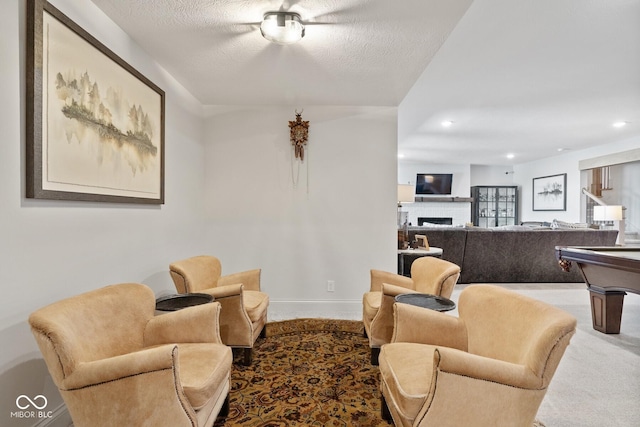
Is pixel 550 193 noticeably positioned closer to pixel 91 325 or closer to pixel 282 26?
pixel 282 26

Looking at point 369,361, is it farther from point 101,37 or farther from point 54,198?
point 101,37

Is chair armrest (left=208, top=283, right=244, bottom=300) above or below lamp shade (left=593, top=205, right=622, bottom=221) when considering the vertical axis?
below

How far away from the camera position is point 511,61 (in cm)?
321

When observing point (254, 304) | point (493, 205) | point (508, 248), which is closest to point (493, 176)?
point (493, 205)

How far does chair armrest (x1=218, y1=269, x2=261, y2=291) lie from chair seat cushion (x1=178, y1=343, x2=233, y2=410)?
1.19m

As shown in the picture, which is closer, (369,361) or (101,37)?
(101,37)

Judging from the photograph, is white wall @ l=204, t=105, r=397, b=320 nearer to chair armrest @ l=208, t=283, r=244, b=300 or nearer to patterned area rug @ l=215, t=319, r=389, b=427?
patterned area rug @ l=215, t=319, r=389, b=427

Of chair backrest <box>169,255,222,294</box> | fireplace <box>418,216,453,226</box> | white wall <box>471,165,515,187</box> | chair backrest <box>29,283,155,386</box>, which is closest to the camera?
chair backrest <box>29,283,155,386</box>

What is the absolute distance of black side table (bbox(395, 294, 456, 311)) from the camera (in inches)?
84.4

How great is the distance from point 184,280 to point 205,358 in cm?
105

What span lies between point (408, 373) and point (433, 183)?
8822 mm

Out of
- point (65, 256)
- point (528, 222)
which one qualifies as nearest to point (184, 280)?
point (65, 256)

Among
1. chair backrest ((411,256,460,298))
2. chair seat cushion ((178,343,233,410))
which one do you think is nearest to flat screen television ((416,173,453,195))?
chair backrest ((411,256,460,298))

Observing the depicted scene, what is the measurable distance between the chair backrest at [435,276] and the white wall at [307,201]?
1.02 meters
